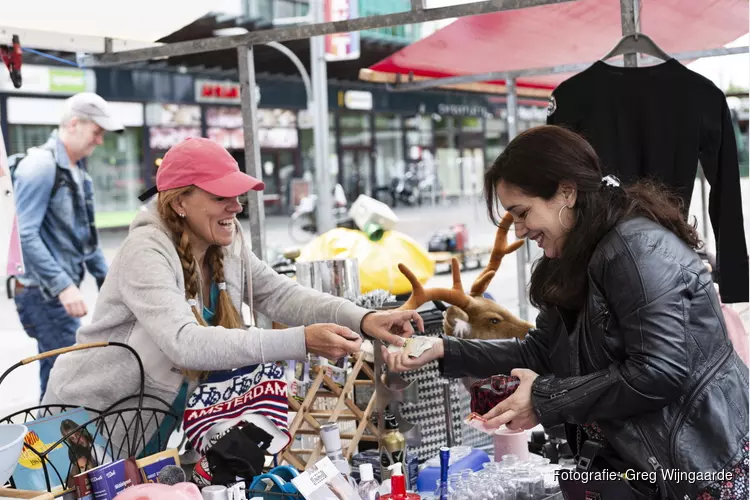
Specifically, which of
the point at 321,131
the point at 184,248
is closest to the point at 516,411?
the point at 184,248

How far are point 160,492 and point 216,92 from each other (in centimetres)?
1675

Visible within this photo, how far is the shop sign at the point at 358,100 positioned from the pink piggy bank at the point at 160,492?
67.0 feet

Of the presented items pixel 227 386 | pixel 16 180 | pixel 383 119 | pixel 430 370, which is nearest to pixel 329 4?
pixel 16 180

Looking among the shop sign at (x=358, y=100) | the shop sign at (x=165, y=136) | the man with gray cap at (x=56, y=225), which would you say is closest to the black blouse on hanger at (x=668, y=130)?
the man with gray cap at (x=56, y=225)

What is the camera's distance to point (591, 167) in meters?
2.05

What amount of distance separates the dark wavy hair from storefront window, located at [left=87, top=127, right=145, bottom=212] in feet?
48.3

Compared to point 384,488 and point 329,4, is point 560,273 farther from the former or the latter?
point 329,4

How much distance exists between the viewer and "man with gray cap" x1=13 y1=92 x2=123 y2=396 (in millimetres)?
4328

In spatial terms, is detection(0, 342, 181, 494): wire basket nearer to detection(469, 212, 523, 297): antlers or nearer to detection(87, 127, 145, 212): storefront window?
detection(469, 212, 523, 297): antlers

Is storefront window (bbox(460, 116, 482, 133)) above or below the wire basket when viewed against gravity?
above

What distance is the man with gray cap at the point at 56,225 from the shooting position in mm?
4328

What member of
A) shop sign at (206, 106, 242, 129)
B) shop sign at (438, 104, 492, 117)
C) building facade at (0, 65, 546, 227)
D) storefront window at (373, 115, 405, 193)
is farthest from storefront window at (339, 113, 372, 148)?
shop sign at (206, 106, 242, 129)

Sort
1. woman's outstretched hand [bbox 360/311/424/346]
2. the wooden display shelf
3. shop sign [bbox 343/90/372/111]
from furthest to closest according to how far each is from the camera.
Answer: shop sign [bbox 343/90/372/111]
the wooden display shelf
woman's outstretched hand [bbox 360/311/424/346]

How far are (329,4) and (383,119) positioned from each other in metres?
19.4
